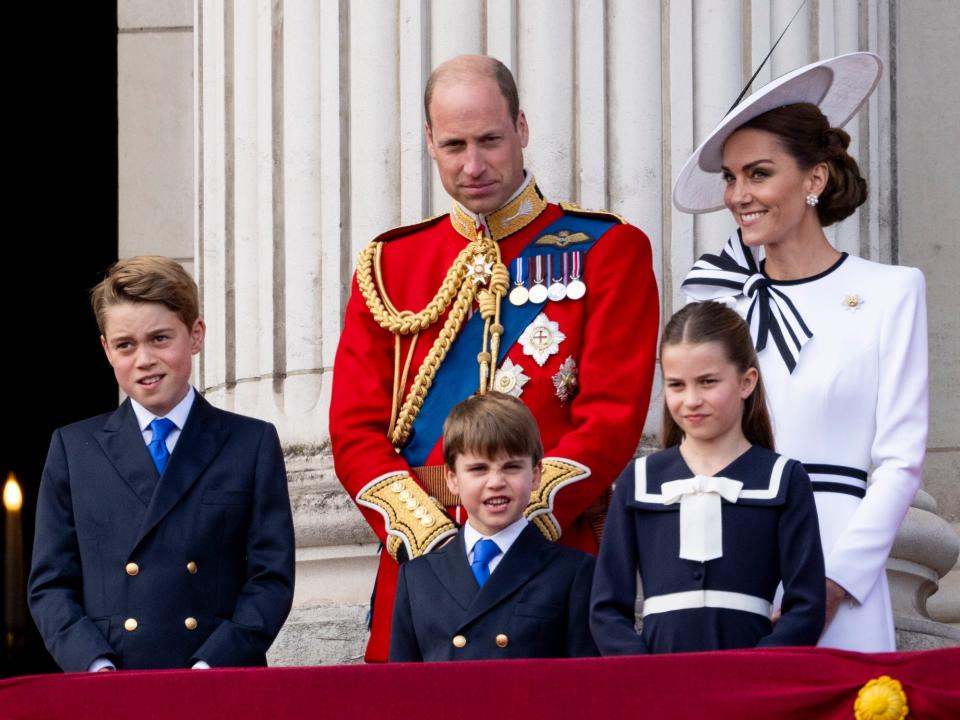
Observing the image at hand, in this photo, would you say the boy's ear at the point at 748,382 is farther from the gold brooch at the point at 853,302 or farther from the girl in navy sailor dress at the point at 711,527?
the gold brooch at the point at 853,302

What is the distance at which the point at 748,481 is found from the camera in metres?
4.06

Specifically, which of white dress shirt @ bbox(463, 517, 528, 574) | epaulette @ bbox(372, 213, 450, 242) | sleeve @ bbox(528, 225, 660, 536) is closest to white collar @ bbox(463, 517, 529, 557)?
white dress shirt @ bbox(463, 517, 528, 574)

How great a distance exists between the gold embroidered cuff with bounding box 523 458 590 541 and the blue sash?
1.09 ft

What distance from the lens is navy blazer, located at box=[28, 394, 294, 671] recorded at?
4.29 m

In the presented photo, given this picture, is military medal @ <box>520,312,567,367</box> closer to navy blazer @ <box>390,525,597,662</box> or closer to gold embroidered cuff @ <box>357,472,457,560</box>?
gold embroidered cuff @ <box>357,472,457,560</box>

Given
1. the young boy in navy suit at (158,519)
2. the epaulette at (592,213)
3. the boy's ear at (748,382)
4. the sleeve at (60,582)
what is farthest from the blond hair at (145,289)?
the boy's ear at (748,382)

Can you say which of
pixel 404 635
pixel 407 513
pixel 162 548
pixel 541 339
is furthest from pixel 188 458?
pixel 541 339

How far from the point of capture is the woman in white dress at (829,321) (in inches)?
167

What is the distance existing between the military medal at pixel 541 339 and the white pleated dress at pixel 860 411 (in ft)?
1.57

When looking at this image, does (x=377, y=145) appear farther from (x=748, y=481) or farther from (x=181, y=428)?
(x=748, y=481)

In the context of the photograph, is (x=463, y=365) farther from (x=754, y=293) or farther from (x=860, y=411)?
(x=860, y=411)

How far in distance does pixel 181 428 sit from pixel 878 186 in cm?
273

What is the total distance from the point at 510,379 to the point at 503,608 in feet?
2.02

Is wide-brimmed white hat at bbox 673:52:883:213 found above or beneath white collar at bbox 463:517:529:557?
above
